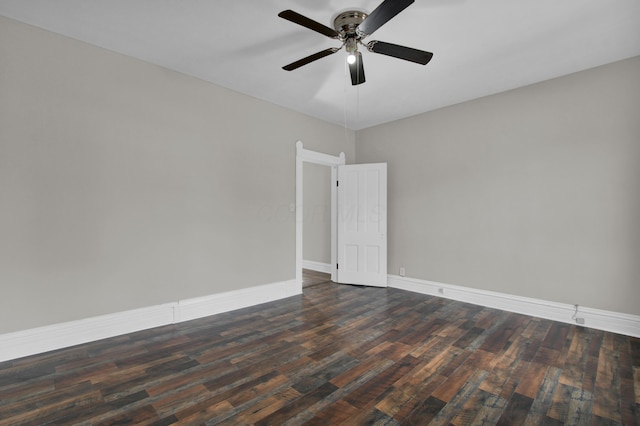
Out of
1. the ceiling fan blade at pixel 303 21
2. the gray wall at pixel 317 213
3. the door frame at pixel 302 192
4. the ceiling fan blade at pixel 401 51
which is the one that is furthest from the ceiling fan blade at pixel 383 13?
the gray wall at pixel 317 213

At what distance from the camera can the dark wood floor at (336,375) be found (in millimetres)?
1895

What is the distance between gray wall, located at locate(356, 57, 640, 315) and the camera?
3.23 metres

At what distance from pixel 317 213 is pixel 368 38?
416 cm

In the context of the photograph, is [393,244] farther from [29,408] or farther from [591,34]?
[29,408]

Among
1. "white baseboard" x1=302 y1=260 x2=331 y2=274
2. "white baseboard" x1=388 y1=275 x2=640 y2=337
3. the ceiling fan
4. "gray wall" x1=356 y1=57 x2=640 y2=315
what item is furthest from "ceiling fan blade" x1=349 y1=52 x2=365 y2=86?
"white baseboard" x1=302 y1=260 x2=331 y2=274

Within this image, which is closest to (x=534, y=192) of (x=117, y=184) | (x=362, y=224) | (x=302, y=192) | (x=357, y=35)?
(x=362, y=224)

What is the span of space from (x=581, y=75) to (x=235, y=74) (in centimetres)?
405

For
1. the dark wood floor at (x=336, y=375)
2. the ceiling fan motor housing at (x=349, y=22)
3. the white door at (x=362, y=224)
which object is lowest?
the dark wood floor at (x=336, y=375)

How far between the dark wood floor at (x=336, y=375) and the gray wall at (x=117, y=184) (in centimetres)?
58

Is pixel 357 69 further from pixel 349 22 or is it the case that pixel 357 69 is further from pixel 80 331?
pixel 80 331

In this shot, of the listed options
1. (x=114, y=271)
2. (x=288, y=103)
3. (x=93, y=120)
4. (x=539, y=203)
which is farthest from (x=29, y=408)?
(x=539, y=203)

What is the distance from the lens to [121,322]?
10.1 feet

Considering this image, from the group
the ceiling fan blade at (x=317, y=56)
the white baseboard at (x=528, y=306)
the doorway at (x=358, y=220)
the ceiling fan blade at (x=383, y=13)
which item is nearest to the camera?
the ceiling fan blade at (x=383, y=13)

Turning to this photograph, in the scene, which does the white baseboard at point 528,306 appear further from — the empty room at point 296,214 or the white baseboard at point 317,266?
the white baseboard at point 317,266
